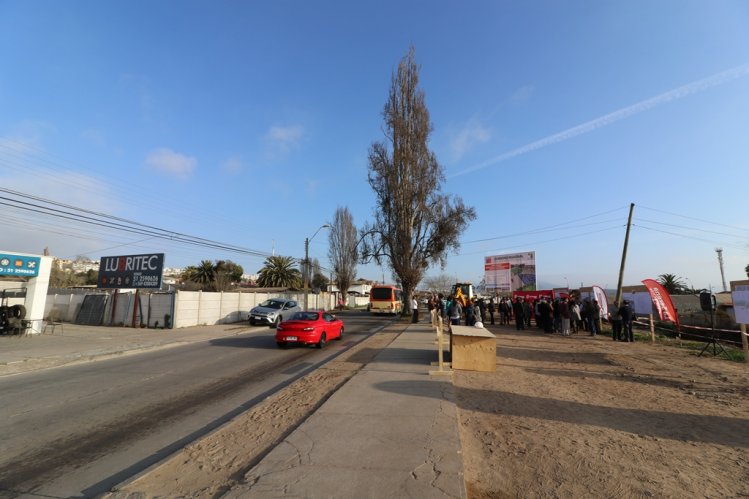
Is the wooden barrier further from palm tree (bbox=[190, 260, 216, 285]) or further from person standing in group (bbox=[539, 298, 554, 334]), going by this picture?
palm tree (bbox=[190, 260, 216, 285])

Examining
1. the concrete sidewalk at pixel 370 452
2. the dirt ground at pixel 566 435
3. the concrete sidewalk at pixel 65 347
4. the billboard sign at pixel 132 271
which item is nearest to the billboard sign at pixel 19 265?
the concrete sidewalk at pixel 65 347

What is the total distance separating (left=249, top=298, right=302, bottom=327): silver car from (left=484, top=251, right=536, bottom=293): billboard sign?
29118 mm

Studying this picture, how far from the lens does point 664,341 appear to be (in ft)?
55.7

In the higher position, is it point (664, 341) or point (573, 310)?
point (573, 310)

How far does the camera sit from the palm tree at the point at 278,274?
197 ft

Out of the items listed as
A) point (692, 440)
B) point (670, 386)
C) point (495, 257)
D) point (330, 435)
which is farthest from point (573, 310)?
point (495, 257)

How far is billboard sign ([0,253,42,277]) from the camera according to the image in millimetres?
16922

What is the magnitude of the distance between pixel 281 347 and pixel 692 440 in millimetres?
12467

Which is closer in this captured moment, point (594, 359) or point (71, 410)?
point (71, 410)

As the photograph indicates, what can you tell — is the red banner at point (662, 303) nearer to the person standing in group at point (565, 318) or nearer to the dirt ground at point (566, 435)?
the person standing in group at point (565, 318)

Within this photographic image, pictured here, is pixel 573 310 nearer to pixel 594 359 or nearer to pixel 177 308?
pixel 594 359

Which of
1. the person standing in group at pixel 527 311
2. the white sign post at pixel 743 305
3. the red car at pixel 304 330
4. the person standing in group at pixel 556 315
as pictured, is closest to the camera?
the white sign post at pixel 743 305

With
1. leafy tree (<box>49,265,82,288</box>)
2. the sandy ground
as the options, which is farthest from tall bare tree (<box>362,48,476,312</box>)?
leafy tree (<box>49,265,82,288</box>)

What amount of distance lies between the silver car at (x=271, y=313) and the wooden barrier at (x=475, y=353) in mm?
14003
